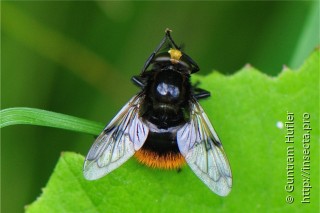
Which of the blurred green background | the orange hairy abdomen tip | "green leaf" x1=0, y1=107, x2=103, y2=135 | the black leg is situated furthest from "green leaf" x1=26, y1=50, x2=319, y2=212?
the blurred green background

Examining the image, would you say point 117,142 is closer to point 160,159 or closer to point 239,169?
point 160,159

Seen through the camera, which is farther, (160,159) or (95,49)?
(95,49)

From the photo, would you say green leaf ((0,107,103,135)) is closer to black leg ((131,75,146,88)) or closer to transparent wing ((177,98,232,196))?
black leg ((131,75,146,88))

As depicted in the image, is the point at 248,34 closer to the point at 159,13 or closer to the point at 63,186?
the point at 159,13

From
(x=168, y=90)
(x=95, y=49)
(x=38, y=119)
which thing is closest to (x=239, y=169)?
(x=168, y=90)

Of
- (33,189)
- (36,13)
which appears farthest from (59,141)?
(36,13)

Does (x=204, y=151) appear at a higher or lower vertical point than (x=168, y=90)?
lower

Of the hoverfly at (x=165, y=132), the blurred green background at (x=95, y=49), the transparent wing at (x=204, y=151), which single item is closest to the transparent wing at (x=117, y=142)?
the hoverfly at (x=165, y=132)
